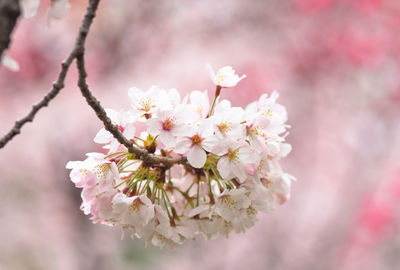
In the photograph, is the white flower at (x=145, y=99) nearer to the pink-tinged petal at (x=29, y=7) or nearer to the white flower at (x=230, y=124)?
the white flower at (x=230, y=124)

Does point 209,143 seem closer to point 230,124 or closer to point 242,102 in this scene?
point 230,124

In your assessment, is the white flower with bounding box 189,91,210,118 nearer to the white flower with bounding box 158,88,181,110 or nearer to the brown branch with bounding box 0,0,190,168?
the white flower with bounding box 158,88,181,110

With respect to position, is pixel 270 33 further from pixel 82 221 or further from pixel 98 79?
pixel 82 221

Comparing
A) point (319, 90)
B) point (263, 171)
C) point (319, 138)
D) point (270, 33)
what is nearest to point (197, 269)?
point (319, 138)

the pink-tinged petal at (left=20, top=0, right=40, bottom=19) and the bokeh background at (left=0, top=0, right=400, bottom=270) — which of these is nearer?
the pink-tinged petal at (left=20, top=0, right=40, bottom=19)

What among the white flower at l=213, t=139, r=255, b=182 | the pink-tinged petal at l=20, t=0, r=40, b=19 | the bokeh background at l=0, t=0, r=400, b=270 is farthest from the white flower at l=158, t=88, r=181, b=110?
the bokeh background at l=0, t=0, r=400, b=270
